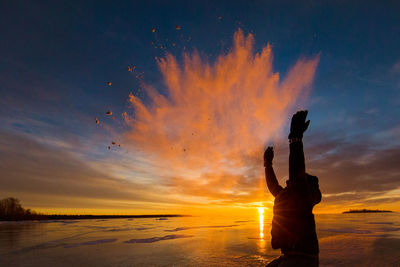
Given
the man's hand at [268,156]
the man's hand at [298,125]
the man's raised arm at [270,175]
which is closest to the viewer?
the man's hand at [298,125]

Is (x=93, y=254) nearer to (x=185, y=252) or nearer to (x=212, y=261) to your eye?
(x=185, y=252)

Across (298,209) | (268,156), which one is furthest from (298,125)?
(268,156)

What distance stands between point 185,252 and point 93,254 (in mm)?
5340

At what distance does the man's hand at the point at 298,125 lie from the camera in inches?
118

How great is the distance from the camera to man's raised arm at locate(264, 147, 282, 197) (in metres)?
3.97

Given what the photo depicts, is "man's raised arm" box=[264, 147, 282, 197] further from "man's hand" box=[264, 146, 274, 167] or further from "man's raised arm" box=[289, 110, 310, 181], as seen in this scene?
"man's raised arm" box=[289, 110, 310, 181]

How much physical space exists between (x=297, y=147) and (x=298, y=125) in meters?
0.29

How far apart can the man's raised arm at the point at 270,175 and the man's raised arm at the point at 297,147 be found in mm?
979

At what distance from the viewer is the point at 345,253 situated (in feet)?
39.1

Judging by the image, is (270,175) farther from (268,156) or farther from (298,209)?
(298,209)

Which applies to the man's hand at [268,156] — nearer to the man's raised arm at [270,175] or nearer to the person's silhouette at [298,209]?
the man's raised arm at [270,175]

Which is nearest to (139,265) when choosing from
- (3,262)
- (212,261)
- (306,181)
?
(212,261)

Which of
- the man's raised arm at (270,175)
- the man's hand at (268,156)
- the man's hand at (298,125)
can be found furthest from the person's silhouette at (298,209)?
the man's hand at (268,156)

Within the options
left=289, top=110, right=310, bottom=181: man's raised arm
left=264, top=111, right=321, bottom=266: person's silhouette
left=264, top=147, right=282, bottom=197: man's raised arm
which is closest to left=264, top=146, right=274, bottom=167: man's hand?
left=264, top=147, right=282, bottom=197: man's raised arm
